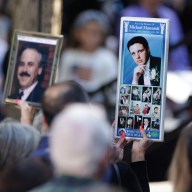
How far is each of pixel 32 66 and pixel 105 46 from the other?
521cm

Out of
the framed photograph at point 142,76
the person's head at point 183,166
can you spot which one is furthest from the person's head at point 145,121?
the person's head at point 183,166

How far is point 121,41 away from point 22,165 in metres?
1.39

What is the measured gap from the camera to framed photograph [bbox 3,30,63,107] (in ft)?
20.0

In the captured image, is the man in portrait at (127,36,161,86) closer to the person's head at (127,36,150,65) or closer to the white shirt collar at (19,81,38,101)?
the person's head at (127,36,150,65)

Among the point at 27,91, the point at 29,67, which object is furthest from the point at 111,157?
the point at 29,67

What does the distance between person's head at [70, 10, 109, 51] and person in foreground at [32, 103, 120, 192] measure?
728 cm

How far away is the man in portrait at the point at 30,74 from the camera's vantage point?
6.06 metres

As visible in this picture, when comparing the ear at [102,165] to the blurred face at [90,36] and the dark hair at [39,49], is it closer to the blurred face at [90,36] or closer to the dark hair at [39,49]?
the dark hair at [39,49]

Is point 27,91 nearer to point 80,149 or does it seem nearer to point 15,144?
point 15,144

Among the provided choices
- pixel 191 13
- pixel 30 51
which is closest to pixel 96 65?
pixel 191 13

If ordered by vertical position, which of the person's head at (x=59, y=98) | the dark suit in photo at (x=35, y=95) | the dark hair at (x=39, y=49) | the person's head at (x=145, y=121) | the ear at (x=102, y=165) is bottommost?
the ear at (x=102, y=165)

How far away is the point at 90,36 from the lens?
10914 millimetres

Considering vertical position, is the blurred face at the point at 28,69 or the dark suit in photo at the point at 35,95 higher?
the blurred face at the point at 28,69

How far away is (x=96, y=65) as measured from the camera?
10977 mm
